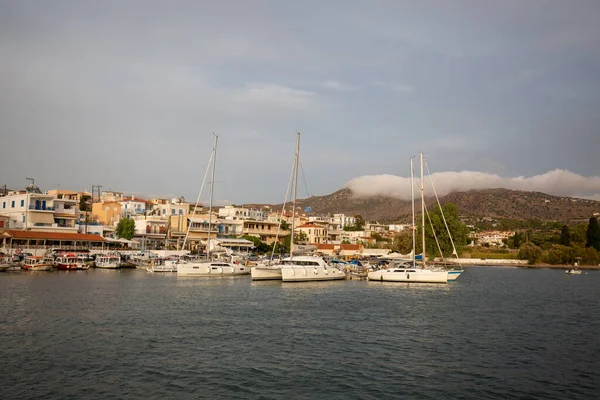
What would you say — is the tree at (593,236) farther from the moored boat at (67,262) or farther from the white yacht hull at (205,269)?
the moored boat at (67,262)

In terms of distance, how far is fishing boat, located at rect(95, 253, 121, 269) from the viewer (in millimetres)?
71250

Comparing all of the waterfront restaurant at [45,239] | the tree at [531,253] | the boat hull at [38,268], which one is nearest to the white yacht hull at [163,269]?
the boat hull at [38,268]

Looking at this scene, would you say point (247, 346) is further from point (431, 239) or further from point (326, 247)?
point (326, 247)

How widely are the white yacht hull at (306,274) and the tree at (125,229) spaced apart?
165ft

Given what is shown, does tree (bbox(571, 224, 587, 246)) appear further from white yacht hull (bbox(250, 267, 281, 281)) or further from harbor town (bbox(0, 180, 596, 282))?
white yacht hull (bbox(250, 267, 281, 281))

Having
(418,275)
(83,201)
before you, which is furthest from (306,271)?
(83,201)

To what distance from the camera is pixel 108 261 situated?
72188mm

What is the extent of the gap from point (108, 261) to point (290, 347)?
56363 mm

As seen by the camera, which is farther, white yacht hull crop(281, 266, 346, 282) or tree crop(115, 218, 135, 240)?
tree crop(115, 218, 135, 240)

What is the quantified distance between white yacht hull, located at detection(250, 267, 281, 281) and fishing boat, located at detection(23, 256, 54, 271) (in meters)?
29.5

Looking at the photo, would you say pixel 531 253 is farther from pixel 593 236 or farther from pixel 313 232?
pixel 313 232

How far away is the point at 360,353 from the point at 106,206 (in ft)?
306

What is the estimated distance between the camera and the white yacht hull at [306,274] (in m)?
52.3

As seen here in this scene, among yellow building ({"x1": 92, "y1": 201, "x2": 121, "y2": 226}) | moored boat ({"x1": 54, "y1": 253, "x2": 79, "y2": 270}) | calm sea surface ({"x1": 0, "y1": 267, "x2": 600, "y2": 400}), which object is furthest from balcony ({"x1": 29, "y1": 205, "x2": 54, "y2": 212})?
calm sea surface ({"x1": 0, "y1": 267, "x2": 600, "y2": 400})
